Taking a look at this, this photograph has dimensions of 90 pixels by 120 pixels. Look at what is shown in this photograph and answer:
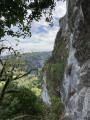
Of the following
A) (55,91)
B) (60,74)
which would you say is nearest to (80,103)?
(60,74)

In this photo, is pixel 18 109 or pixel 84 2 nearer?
pixel 84 2

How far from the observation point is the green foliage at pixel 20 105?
392 inches

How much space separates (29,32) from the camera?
5.84 meters

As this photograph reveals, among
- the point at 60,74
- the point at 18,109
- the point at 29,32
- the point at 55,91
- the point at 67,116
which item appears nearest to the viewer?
the point at 29,32

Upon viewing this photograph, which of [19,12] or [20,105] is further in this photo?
[20,105]

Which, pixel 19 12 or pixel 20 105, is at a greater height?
pixel 19 12

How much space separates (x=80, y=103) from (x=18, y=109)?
249 inches

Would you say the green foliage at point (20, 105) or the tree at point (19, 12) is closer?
the tree at point (19, 12)

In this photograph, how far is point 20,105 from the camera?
1038cm

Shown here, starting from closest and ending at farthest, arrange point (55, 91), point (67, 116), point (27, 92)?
point (27, 92), point (67, 116), point (55, 91)

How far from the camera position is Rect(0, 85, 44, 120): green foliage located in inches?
392

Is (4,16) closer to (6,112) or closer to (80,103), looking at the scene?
(6,112)

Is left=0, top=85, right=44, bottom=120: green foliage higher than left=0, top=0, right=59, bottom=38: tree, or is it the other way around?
left=0, top=0, right=59, bottom=38: tree

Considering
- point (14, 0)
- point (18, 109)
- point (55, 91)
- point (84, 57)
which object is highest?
point (14, 0)
